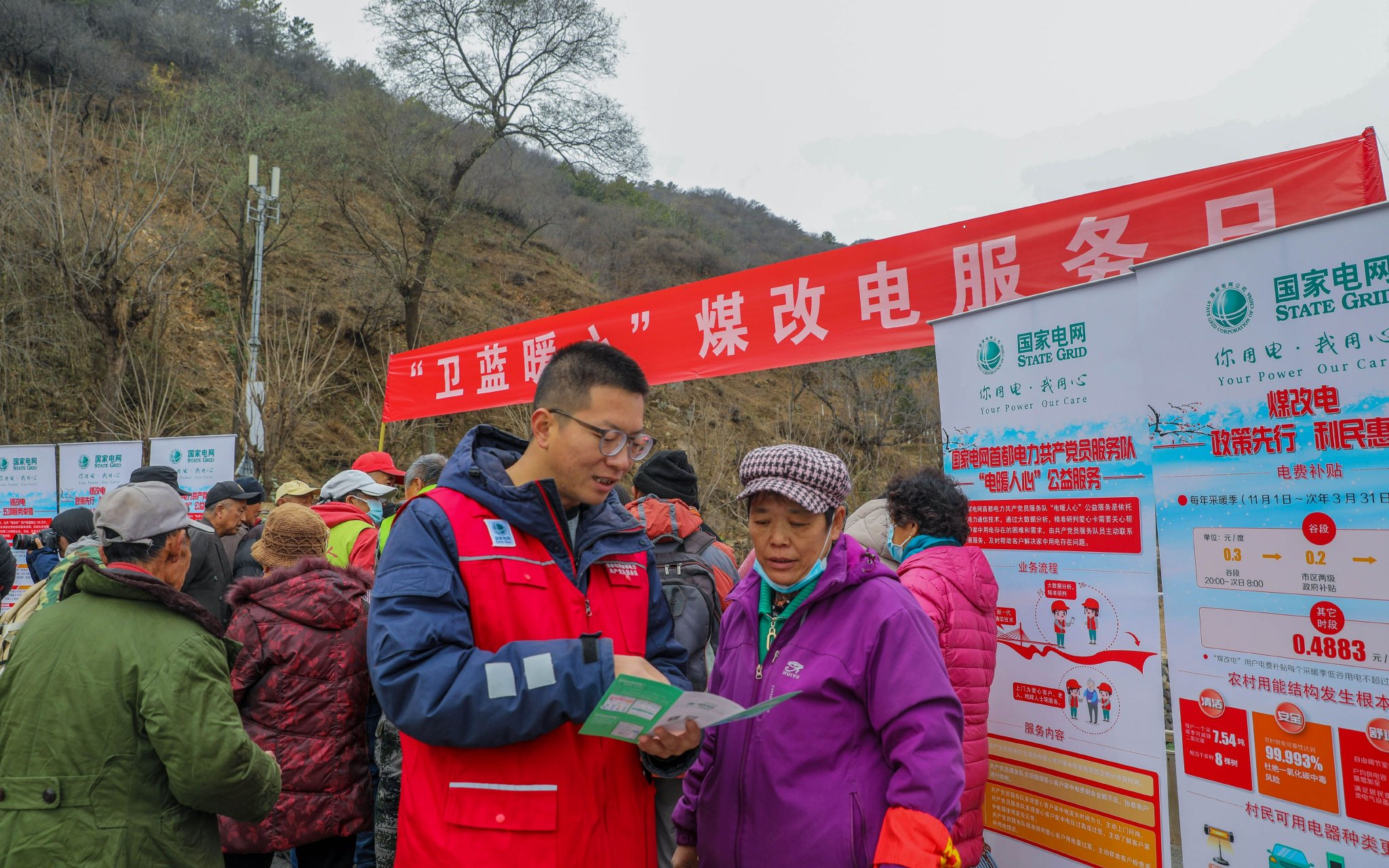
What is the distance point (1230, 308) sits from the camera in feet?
9.05

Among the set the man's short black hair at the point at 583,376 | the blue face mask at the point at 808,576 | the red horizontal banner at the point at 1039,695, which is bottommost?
the red horizontal banner at the point at 1039,695

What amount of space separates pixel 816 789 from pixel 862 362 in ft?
55.4

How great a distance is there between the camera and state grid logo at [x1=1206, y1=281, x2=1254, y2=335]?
2.71 meters

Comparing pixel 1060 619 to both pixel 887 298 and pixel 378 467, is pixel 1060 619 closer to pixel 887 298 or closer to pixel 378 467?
pixel 887 298

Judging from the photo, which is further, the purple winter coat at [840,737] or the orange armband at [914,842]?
the purple winter coat at [840,737]

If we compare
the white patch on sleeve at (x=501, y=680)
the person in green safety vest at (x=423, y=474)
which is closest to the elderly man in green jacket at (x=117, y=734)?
the white patch on sleeve at (x=501, y=680)

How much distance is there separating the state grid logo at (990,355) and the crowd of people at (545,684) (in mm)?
1869

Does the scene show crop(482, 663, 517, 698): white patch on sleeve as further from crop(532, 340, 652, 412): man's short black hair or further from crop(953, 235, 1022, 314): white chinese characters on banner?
crop(953, 235, 1022, 314): white chinese characters on banner

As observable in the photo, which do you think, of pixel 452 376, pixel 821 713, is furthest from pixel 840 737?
pixel 452 376

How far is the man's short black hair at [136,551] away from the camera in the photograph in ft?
7.70

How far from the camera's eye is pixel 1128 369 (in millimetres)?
3188

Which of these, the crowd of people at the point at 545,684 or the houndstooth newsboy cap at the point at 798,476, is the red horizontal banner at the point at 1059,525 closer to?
the crowd of people at the point at 545,684

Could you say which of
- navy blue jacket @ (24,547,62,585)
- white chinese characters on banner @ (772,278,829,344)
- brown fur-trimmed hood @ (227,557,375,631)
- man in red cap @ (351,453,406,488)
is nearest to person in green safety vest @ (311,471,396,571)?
man in red cap @ (351,453,406,488)

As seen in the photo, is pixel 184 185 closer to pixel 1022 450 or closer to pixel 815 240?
pixel 1022 450
